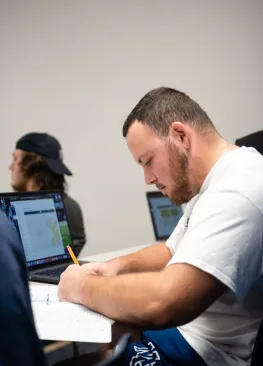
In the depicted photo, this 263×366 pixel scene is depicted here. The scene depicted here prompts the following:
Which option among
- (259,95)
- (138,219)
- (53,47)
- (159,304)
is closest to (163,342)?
(159,304)

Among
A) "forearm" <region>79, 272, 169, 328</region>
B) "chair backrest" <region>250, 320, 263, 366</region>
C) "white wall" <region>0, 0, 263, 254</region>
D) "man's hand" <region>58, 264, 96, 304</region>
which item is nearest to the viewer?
"chair backrest" <region>250, 320, 263, 366</region>

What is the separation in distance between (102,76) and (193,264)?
2.12m

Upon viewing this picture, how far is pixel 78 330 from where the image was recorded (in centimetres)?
70

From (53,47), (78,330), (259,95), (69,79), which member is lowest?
(78,330)

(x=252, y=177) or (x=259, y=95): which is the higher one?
(x=259, y=95)

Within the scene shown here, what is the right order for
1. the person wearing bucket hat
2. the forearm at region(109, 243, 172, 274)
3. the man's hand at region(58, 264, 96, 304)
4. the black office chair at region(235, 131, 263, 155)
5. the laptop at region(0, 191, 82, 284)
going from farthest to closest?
1. the person wearing bucket hat
2. the black office chair at region(235, 131, 263, 155)
3. the laptop at region(0, 191, 82, 284)
4. the forearm at region(109, 243, 172, 274)
5. the man's hand at region(58, 264, 96, 304)

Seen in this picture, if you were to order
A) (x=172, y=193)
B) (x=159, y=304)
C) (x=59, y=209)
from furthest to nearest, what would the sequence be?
1. (x=59, y=209)
2. (x=172, y=193)
3. (x=159, y=304)

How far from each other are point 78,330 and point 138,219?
1905mm

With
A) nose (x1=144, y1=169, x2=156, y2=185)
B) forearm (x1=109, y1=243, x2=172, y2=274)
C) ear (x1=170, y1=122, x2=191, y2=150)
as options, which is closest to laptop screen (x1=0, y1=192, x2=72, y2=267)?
forearm (x1=109, y1=243, x2=172, y2=274)

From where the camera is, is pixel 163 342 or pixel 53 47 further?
pixel 53 47

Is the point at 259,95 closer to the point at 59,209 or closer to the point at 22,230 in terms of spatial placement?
the point at 59,209

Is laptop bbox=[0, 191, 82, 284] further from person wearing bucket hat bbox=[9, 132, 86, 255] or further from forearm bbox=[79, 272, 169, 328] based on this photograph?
person wearing bucket hat bbox=[9, 132, 86, 255]

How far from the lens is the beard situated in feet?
3.23

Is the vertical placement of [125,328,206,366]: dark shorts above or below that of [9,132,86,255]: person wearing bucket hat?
below
